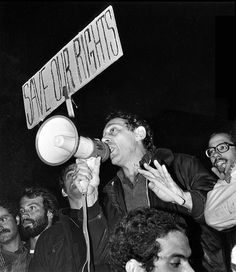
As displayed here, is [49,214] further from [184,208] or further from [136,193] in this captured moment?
[184,208]

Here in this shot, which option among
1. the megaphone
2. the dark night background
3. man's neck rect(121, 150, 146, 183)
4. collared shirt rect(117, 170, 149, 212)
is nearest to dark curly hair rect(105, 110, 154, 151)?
man's neck rect(121, 150, 146, 183)

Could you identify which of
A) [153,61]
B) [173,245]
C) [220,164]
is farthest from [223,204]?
[153,61]

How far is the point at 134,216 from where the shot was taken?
6.38 ft

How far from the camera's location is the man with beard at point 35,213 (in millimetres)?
3260

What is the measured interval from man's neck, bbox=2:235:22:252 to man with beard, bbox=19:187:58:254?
0.15 feet

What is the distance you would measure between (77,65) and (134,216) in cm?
95

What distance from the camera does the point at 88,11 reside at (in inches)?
189

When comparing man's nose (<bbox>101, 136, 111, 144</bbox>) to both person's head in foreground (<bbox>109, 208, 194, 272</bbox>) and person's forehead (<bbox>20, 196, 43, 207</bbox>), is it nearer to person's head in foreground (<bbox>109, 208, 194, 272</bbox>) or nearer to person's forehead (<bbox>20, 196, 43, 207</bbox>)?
person's forehead (<bbox>20, 196, 43, 207</bbox>)

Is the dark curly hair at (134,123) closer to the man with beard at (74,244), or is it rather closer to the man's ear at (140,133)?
the man's ear at (140,133)

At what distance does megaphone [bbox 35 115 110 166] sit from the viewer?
7.34 feet

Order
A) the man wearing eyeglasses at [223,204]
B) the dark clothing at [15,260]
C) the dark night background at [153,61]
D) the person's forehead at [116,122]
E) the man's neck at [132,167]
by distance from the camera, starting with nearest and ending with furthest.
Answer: the man wearing eyeglasses at [223,204]
the man's neck at [132,167]
the person's forehead at [116,122]
the dark clothing at [15,260]
the dark night background at [153,61]

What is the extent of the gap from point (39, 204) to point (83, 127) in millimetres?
1347

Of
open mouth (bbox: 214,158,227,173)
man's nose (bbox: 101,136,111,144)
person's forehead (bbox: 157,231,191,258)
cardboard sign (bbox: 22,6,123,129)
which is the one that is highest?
cardboard sign (bbox: 22,6,123,129)

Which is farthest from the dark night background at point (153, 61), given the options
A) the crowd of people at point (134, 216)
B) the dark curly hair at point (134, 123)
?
the dark curly hair at point (134, 123)
